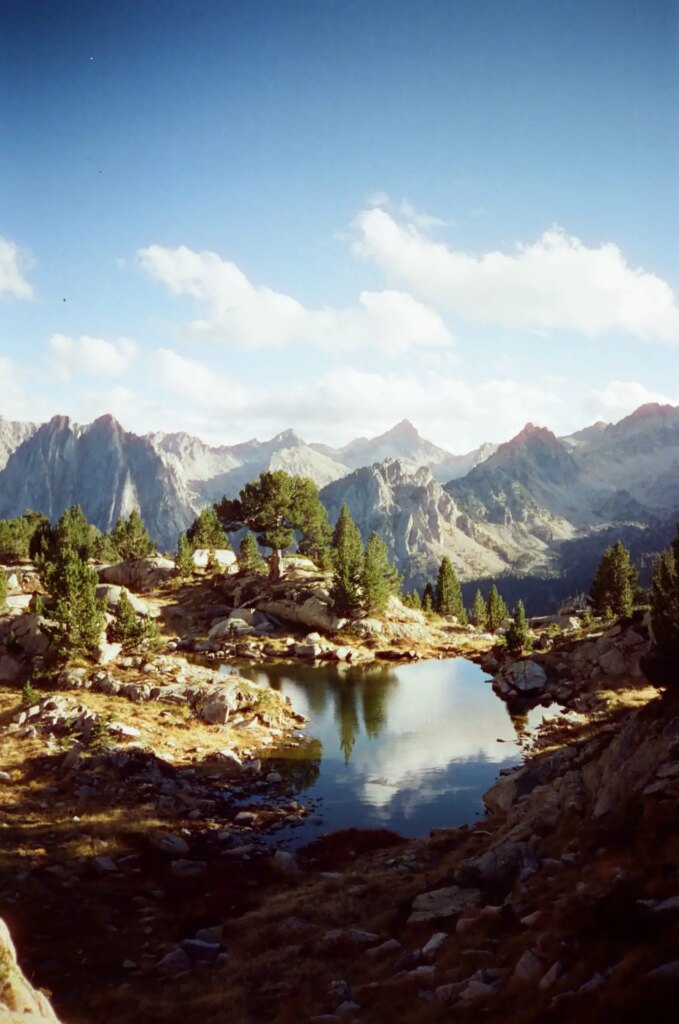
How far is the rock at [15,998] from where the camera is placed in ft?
37.1

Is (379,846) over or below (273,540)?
below

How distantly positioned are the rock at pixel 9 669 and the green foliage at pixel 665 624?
53.3 metres

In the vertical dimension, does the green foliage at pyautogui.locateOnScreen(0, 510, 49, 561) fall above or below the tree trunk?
above

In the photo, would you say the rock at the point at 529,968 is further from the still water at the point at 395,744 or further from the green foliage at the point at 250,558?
the green foliage at the point at 250,558

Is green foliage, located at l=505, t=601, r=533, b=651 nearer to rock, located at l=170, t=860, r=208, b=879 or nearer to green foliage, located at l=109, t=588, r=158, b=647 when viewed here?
green foliage, located at l=109, t=588, r=158, b=647

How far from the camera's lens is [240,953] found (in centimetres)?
2084

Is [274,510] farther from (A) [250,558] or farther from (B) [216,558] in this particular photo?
(B) [216,558]

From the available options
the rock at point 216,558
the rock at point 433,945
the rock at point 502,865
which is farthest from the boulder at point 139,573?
the rock at point 433,945

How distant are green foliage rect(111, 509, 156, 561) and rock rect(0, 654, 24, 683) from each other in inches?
2481

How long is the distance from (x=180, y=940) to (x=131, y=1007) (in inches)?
221

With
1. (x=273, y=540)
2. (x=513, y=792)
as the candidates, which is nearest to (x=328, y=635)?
(x=273, y=540)

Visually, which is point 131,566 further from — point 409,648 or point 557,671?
point 557,671

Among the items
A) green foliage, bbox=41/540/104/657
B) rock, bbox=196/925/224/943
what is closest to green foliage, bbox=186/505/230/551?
green foliage, bbox=41/540/104/657

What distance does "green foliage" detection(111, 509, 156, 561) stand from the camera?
4646 inches
